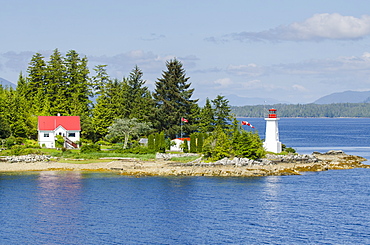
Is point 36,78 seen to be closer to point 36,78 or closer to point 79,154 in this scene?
point 36,78

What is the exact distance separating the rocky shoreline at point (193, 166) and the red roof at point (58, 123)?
406 inches

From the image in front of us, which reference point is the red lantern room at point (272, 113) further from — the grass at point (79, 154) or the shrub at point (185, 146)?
the grass at point (79, 154)

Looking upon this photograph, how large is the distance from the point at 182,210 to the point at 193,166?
58.3 feet

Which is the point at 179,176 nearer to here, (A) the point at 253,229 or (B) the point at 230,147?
(B) the point at 230,147

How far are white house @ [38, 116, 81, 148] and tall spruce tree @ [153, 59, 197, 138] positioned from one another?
11271 millimetres

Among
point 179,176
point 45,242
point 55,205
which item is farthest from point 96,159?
point 45,242

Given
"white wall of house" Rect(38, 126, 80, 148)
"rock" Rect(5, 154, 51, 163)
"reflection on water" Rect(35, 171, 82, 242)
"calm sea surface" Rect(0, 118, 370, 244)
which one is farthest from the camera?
"white wall of house" Rect(38, 126, 80, 148)

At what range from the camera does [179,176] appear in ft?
159

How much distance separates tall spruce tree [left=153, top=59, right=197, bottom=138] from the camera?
236ft

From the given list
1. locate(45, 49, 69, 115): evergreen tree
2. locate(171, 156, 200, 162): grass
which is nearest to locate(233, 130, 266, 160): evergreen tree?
locate(171, 156, 200, 162): grass

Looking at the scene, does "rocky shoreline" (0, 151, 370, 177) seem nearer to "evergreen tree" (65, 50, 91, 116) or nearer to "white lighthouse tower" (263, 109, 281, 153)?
"white lighthouse tower" (263, 109, 281, 153)

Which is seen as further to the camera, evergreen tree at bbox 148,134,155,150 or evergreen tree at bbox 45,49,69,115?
evergreen tree at bbox 45,49,69,115

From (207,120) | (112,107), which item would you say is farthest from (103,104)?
(207,120)

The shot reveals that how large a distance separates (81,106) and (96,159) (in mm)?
22240
